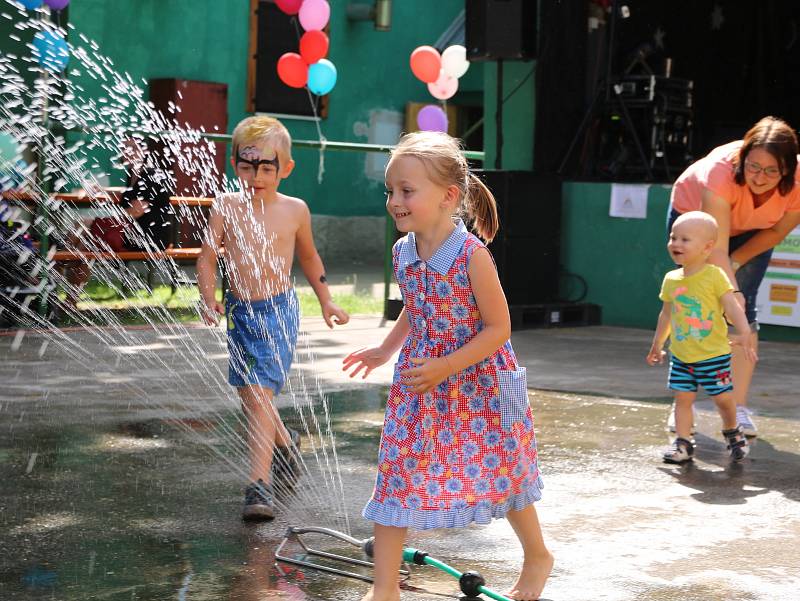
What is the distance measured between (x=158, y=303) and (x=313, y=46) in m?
4.14

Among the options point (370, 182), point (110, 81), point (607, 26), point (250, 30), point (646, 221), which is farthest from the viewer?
point (370, 182)

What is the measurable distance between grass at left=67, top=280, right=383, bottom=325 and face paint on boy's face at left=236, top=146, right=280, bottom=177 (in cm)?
542

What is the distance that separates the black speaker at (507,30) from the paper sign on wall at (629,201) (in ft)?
4.83

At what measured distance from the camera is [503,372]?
11.9ft

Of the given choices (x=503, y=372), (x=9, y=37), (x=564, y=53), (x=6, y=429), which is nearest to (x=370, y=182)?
(x=9, y=37)

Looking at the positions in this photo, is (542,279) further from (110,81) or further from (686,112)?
(110,81)

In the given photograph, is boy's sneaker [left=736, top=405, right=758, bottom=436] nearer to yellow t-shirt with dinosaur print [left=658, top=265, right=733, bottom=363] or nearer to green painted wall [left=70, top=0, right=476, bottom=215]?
yellow t-shirt with dinosaur print [left=658, top=265, right=733, bottom=363]

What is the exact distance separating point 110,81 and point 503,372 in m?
13.5

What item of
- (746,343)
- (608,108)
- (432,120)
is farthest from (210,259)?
(432,120)

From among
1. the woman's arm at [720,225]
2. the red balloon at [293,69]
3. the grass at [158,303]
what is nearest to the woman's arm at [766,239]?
the woman's arm at [720,225]

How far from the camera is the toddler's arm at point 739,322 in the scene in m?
5.51

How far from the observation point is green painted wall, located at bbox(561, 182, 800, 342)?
11109mm

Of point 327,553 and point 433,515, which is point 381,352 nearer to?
point 433,515

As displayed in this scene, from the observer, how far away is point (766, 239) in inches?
248
